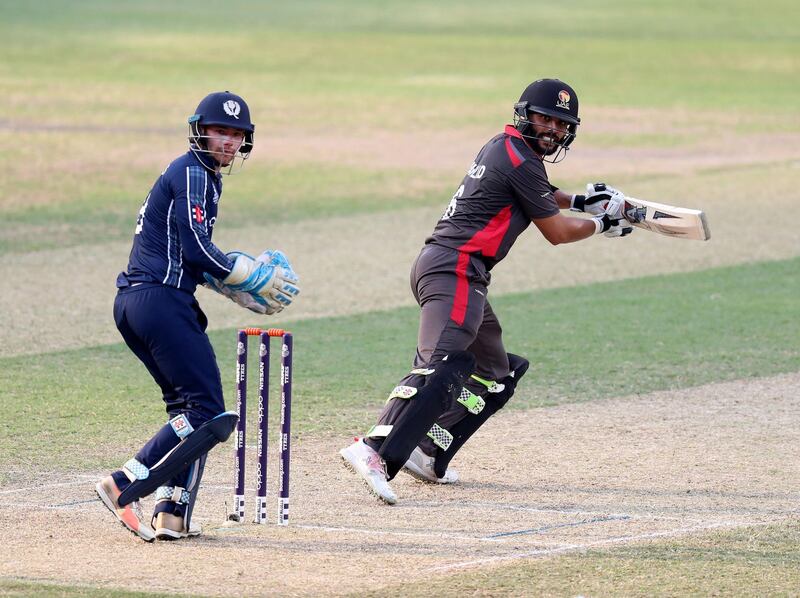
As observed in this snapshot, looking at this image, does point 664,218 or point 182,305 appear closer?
point 182,305

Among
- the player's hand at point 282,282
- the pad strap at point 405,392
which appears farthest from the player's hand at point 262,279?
the pad strap at point 405,392

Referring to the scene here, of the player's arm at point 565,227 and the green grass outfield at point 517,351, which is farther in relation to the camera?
the green grass outfield at point 517,351

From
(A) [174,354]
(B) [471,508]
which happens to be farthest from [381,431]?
(A) [174,354]

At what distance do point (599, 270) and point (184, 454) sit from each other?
34.4ft

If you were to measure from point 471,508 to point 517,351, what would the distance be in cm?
450

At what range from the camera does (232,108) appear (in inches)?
277

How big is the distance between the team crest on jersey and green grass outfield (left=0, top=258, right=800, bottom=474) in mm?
2455

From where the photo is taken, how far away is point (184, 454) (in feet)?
22.4

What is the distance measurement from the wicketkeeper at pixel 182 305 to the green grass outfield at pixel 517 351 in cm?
159

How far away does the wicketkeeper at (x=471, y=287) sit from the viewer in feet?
24.9

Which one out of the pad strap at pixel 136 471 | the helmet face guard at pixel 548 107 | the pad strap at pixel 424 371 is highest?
the helmet face guard at pixel 548 107

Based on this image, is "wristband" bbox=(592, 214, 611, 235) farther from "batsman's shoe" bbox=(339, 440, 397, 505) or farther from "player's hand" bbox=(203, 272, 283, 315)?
"player's hand" bbox=(203, 272, 283, 315)

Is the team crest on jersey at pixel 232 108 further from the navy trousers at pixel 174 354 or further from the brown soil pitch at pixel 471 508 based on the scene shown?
the brown soil pitch at pixel 471 508

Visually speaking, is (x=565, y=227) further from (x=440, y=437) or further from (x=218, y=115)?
(x=218, y=115)
